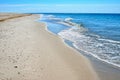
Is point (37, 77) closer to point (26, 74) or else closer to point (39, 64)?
point (26, 74)

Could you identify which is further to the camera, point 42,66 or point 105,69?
point 105,69

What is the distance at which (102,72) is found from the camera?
7.60 m

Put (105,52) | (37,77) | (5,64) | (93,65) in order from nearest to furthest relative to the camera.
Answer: (37,77), (5,64), (93,65), (105,52)

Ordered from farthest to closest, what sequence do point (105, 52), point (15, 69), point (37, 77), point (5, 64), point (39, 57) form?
point (105, 52) → point (39, 57) → point (5, 64) → point (15, 69) → point (37, 77)

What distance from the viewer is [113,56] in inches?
400

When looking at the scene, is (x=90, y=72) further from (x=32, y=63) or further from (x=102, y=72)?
(x=32, y=63)

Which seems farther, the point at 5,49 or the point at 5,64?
the point at 5,49

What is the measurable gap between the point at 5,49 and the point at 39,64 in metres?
3.28

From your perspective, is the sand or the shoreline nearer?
the sand

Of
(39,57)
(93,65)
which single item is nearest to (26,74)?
(39,57)

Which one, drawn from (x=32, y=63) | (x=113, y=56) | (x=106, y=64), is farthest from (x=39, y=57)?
(x=113, y=56)

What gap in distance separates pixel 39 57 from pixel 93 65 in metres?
2.59

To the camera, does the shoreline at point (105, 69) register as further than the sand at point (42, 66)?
Yes

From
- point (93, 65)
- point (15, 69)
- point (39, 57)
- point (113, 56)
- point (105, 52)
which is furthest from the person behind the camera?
point (105, 52)
